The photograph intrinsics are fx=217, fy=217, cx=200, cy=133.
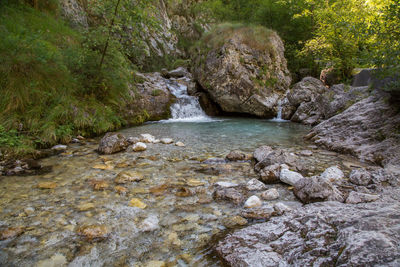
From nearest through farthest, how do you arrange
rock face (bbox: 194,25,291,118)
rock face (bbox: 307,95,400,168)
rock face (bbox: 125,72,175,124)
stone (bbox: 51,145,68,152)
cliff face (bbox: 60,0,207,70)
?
rock face (bbox: 307,95,400,168) → stone (bbox: 51,145,68,152) → rock face (bbox: 125,72,175,124) → rock face (bbox: 194,25,291,118) → cliff face (bbox: 60,0,207,70)

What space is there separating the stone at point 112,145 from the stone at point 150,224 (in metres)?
2.88

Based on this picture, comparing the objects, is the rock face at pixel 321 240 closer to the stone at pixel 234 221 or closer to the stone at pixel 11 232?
the stone at pixel 234 221

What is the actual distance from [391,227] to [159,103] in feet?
33.3

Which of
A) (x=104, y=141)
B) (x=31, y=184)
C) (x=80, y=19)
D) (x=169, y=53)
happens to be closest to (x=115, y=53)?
(x=104, y=141)

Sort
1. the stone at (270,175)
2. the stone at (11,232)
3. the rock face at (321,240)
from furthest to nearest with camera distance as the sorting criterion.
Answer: the stone at (270,175) → the stone at (11,232) → the rock face at (321,240)

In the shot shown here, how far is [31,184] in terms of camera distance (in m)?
3.21

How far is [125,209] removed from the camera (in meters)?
2.58

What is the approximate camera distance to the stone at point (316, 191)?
2563mm

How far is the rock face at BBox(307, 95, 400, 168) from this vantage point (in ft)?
13.8

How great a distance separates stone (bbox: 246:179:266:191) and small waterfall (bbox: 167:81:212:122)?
25.7 ft

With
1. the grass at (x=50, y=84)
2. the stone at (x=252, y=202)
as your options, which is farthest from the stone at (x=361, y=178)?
the grass at (x=50, y=84)

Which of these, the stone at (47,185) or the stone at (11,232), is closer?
the stone at (11,232)

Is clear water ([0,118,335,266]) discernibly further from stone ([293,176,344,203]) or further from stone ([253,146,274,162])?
stone ([253,146,274,162])

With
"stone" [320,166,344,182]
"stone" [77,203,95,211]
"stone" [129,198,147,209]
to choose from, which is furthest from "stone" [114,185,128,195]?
"stone" [320,166,344,182]
